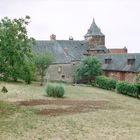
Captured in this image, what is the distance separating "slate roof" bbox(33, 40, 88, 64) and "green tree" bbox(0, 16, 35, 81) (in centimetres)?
4303

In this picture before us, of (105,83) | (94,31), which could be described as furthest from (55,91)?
(94,31)

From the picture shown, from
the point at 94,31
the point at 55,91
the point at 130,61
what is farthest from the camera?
the point at 94,31

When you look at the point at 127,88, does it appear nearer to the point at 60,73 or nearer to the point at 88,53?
the point at 60,73

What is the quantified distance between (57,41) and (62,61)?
632 centimetres

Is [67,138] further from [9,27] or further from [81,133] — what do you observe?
[9,27]

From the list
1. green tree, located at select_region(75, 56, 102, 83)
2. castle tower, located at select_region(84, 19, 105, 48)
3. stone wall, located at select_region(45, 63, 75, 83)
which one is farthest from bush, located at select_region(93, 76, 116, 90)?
castle tower, located at select_region(84, 19, 105, 48)

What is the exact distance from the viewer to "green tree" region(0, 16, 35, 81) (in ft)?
98.1

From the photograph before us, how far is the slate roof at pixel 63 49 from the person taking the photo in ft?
249

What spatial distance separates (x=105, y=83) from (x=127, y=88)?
10.1m

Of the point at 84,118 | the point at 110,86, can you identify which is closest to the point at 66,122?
the point at 84,118

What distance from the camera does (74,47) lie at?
81312mm

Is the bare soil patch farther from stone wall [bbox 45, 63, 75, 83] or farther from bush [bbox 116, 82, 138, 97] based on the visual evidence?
stone wall [bbox 45, 63, 75, 83]

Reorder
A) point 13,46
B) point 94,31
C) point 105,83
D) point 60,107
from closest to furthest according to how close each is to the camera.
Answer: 1. point 13,46
2. point 60,107
3. point 105,83
4. point 94,31

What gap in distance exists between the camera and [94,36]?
288 ft
